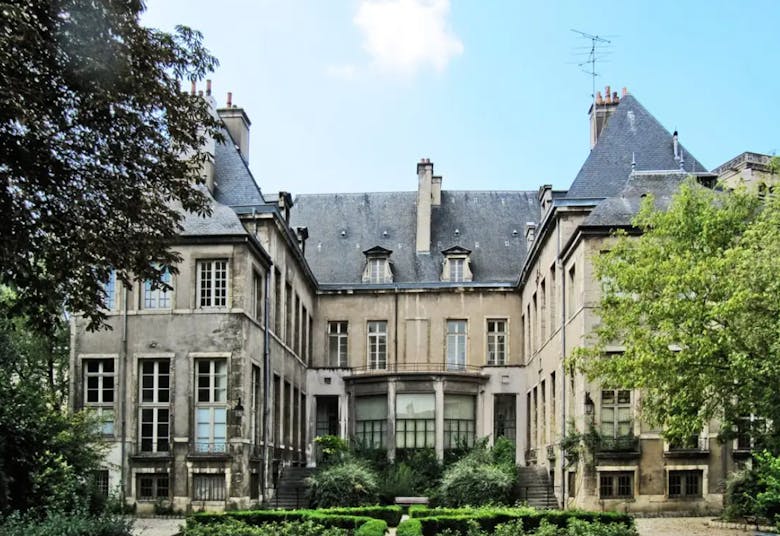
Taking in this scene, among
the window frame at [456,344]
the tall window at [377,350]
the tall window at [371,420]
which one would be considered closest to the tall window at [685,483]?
the tall window at [371,420]

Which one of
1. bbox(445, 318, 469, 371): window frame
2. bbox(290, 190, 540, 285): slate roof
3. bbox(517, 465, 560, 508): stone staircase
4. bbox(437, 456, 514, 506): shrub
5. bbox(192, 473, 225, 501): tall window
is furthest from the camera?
bbox(290, 190, 540, 285): slate roof

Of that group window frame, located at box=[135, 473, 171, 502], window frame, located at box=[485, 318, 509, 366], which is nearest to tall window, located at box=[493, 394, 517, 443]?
window frame, located at box=[485, 318, 509, 366]

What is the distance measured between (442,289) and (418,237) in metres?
3.04

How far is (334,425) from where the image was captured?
39375 millimetres

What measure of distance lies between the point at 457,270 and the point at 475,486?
44.2 feet

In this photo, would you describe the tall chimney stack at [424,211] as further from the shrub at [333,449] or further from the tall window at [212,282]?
the tall window at [212,282]

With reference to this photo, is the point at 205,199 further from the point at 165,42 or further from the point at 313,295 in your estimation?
the point at 313,295

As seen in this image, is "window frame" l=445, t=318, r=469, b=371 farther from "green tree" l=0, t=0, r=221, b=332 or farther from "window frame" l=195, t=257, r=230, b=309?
"green tree" l=0, t=0, r=221, b=332

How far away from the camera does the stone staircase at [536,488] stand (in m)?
30.1

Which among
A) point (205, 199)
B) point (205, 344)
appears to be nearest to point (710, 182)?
point (205, 344)

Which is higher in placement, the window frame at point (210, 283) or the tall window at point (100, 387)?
the window frame at point (210, 283)

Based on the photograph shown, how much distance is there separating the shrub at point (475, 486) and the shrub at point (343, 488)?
2.04 m

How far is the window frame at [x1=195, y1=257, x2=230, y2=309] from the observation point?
26.6m

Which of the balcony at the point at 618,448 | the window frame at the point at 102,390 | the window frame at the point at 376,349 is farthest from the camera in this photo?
the window frame at the point at 376,349
